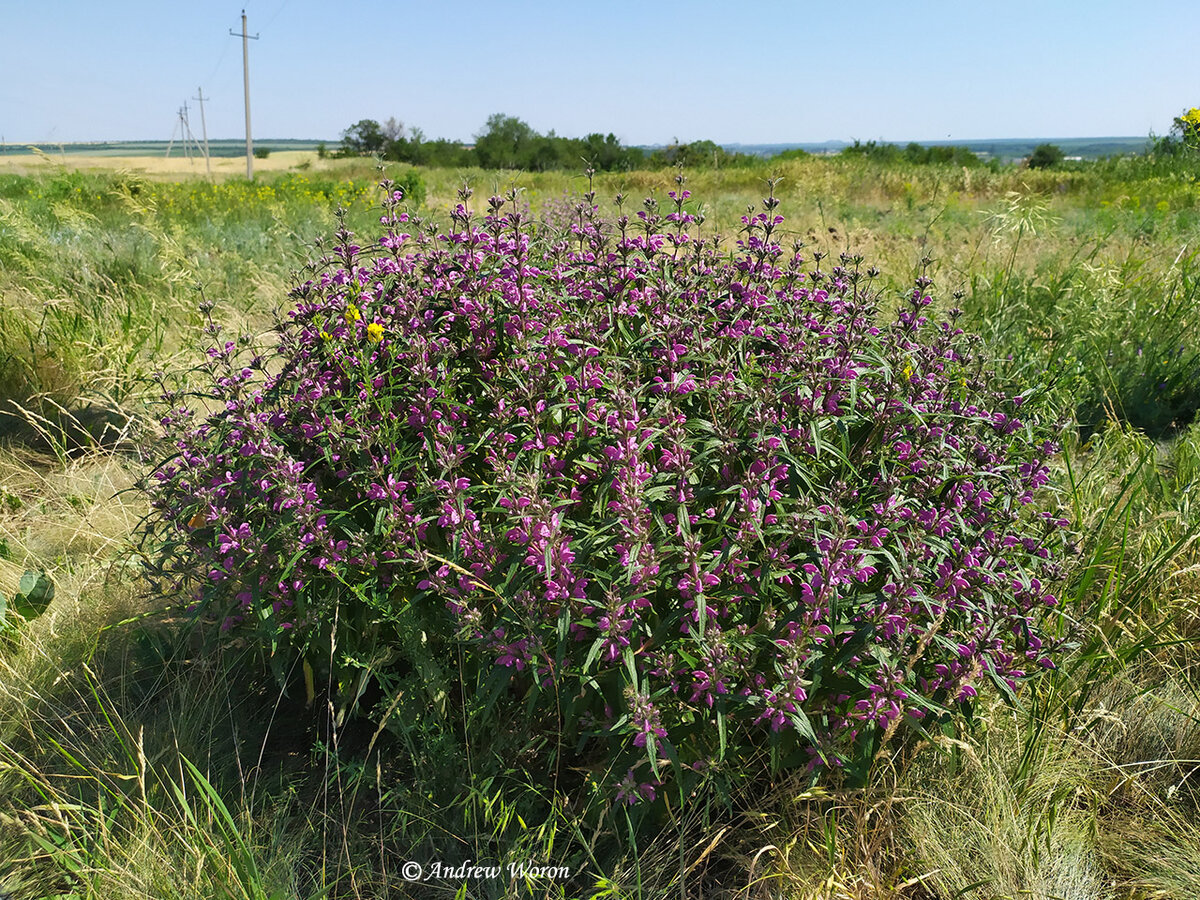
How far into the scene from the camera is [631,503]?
1647 mm

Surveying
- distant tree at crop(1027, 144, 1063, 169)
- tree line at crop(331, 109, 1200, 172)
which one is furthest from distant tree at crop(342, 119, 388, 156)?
distant tree at crop(1027, 144, 1063, 169)

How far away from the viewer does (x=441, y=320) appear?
2.16 metres

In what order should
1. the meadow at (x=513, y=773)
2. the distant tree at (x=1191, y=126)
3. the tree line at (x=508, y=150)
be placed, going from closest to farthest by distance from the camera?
the meadow at (x=513, y=773), the distant tree at (x=1191, y=126), the tree line at (x=508, y=150)

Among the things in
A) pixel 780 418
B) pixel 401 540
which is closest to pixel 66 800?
pixel 401 540

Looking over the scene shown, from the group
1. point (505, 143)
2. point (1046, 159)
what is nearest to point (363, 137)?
point (505, 143)

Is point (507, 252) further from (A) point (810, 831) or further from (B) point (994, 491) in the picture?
(A) point (810, 831)

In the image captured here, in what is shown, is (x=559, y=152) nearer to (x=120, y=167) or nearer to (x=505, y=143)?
(x=505, y=143)

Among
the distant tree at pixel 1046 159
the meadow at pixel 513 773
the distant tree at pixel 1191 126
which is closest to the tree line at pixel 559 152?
the distant tree at pixel 1046 159

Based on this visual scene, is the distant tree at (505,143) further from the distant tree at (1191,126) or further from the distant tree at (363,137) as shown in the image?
the distant tree at (1191,126)

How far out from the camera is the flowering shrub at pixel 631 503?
5.63 feet

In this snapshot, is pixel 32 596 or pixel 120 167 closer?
pixel 32 596

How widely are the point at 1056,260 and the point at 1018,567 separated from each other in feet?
18.2

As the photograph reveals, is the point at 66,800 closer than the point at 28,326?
Yes

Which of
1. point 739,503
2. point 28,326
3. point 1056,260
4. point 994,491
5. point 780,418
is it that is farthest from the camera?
point 1056,260
